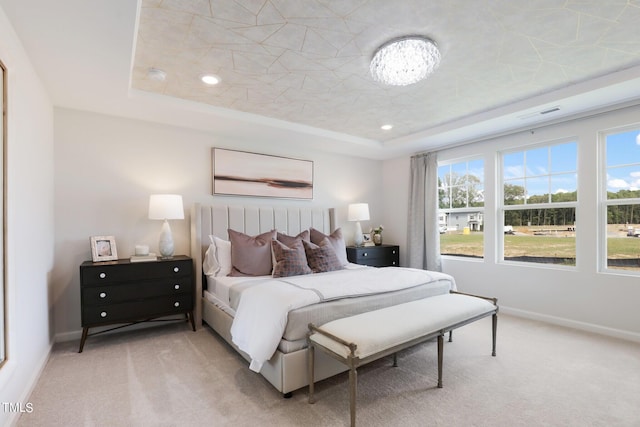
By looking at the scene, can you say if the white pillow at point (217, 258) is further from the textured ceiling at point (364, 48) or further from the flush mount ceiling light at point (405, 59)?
the flush mount ceiling light at point (405, 59)

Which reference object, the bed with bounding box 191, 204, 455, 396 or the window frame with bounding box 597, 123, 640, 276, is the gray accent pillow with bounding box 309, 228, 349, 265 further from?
the window frame with bounding box 597, 123, 640, 276

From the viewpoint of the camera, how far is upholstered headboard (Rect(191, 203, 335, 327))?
358cm

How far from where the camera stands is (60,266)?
3092 mm

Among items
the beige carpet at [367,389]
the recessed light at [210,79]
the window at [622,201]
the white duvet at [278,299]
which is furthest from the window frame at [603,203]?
the recessed light at [210,79]

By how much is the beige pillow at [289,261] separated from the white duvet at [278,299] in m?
0.41

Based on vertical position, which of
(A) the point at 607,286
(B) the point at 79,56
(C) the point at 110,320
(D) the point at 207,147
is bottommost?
(C) the point at 110,320

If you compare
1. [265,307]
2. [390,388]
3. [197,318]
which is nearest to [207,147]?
[197,318]

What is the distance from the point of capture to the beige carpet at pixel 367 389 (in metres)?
1.87

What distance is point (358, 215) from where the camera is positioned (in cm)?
493

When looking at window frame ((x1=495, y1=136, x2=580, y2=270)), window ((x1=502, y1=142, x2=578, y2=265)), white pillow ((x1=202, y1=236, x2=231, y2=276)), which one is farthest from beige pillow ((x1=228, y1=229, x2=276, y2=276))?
window ((x1=502, y1=142, x2=578, y2=265))

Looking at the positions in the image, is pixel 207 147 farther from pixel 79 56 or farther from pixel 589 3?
pixel 589 3

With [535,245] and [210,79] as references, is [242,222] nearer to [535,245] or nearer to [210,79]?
[210,79]

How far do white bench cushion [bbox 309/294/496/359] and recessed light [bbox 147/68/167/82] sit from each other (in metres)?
2.43

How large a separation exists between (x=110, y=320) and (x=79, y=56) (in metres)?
2.25
